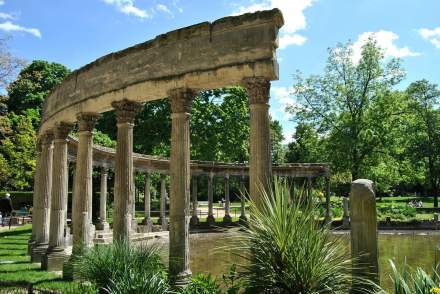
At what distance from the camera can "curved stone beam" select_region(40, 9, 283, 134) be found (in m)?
14.2

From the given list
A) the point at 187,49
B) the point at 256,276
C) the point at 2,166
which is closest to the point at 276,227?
the point at 256,276

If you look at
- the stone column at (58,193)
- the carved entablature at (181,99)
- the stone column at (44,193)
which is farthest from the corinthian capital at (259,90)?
the stone column at (44,193)

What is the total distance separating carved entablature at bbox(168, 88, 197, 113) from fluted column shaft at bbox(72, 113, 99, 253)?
571cm

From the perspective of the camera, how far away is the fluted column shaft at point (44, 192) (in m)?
23.0

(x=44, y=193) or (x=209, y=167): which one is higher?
(x=209, y=167)

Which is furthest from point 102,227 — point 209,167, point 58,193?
point 58,193

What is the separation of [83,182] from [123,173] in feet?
9.62

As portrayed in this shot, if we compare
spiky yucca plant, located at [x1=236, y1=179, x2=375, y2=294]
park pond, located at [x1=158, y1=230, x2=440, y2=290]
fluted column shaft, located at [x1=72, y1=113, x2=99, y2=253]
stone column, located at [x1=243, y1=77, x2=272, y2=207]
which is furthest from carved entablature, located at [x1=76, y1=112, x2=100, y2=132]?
spiky yucca plant, located at [x1=236, y1=179, x2=375, y2=294]

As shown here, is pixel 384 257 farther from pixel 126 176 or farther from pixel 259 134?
pixel 126 176

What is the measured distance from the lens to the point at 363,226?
383 inches

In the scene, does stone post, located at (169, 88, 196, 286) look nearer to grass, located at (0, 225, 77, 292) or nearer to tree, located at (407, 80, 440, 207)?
grass, located at (0, 225, 77, 292)

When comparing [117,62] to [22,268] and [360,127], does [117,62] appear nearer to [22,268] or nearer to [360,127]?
[22,268]

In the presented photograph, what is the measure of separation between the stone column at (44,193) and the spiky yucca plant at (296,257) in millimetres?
16735

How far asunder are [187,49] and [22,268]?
12592 mm
